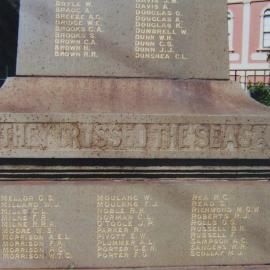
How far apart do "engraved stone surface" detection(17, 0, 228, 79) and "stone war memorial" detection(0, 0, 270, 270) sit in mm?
17

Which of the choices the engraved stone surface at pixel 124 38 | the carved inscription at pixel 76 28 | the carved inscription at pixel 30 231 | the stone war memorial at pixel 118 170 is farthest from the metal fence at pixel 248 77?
the carved inscription at pixel 30 231

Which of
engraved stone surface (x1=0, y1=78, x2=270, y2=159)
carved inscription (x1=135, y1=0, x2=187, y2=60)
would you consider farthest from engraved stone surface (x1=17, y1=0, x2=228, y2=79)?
engraved stone surface (x1=0, y1=78, x2=270, y2=159)

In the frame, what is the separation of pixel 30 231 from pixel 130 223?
676 mm

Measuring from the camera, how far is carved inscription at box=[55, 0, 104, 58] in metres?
3.40

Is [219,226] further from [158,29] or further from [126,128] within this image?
[158,29]

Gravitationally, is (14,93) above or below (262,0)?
below

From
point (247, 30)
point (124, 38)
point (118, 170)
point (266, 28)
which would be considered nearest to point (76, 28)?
point (124, 38)

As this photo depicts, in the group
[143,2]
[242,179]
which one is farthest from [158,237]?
[143,2]

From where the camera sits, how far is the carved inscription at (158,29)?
3.45 metres

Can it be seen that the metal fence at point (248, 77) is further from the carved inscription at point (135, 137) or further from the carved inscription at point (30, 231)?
the carved inscription at point (30, 231)

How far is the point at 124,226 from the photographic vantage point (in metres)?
3.10

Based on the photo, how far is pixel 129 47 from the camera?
346cm

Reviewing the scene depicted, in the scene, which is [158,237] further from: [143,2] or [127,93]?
[143,2]

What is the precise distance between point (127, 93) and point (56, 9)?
0.83 metres
